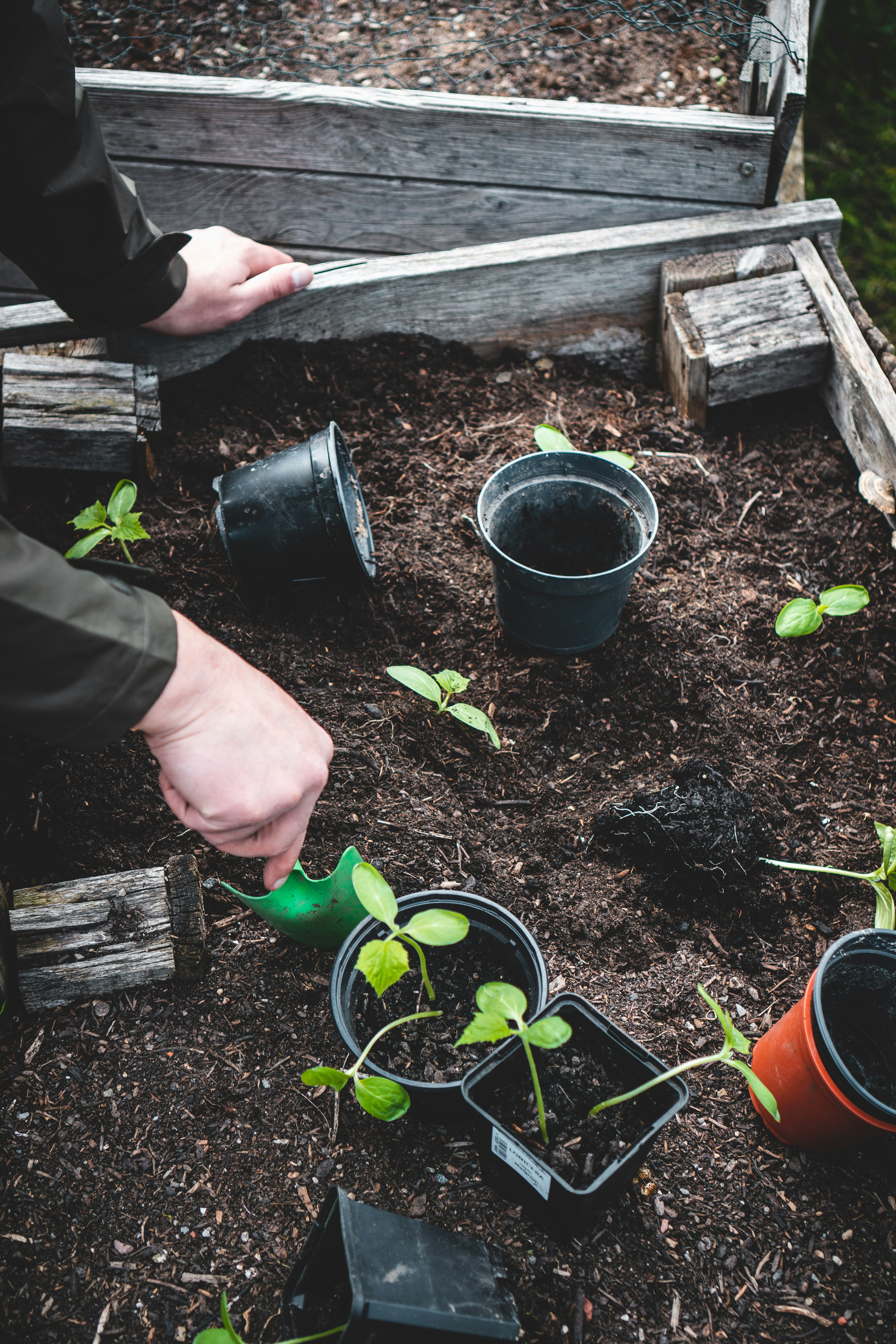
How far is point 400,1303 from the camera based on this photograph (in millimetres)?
1020

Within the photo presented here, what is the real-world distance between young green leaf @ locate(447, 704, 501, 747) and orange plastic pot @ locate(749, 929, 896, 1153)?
0.68m

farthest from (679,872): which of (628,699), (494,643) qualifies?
(494,643)

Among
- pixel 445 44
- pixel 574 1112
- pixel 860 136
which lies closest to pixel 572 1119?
pixel 574 1112

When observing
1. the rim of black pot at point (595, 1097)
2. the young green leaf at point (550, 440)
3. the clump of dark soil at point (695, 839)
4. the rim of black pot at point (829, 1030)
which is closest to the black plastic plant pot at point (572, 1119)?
the rim of black pot at point (595, 1097)

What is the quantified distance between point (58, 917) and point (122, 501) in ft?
2.77

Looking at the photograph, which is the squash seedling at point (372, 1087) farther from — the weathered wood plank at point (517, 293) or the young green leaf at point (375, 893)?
the weathered wood plank at point (517, 293)

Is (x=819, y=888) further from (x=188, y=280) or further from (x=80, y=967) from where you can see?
(x=188, y=280)

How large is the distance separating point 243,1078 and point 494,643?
1.01m

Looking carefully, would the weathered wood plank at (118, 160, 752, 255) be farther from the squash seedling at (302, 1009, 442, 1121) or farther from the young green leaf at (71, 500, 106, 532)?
the squash seedling at (302, 1009, 442, 1121)

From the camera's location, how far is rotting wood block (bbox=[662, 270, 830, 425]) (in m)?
2.20

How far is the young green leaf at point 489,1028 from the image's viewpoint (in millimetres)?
1052

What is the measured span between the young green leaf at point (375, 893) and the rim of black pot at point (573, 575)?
0.72m

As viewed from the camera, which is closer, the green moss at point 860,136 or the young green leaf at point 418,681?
the young green leaf at point 418,681

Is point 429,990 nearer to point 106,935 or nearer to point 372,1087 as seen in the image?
point 372,1087
